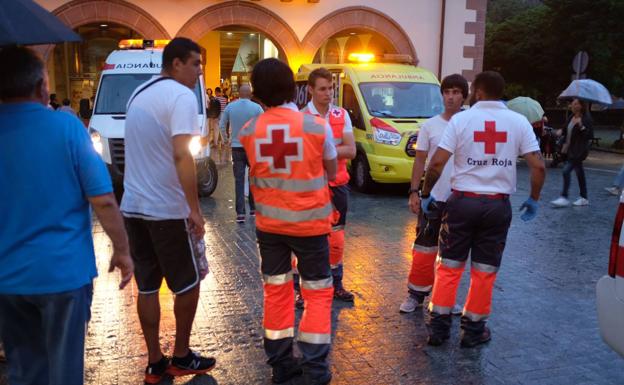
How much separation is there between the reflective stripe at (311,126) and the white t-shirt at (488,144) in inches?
44.6

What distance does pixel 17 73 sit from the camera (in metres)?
2.55

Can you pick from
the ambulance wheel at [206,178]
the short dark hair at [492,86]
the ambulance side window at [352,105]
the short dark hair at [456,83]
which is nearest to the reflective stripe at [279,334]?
the short dark hair at [492,86]

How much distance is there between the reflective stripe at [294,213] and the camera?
3582mm

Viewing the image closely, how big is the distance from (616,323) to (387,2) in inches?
641

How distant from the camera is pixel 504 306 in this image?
539 centimetres

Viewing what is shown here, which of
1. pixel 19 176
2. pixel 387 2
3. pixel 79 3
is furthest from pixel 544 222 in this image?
pixel 79 3

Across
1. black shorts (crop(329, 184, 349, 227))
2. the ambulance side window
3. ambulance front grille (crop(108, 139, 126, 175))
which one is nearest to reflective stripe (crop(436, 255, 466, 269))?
black shorts (crop(329, 184, 349, 227))

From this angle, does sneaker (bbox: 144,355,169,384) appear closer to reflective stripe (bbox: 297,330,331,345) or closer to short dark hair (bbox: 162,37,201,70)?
reflective stripe (bbox: 297,330,331,345)

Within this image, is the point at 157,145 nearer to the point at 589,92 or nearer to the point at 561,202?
the point at 561,202

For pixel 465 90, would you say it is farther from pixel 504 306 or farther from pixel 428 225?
pixel 504 306

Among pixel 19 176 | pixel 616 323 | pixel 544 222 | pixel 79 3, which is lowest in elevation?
pixel 544 222

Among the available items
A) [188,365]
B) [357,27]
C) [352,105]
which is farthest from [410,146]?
[357,27]

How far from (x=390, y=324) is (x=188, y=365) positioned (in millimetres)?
1706

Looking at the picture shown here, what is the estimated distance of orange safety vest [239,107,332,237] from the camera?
356cm
